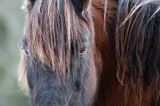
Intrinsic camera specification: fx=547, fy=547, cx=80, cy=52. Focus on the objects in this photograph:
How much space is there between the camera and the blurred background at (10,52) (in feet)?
37.8

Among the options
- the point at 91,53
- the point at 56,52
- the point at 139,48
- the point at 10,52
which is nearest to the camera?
the point at 56,52

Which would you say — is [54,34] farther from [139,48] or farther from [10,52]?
[10,52]

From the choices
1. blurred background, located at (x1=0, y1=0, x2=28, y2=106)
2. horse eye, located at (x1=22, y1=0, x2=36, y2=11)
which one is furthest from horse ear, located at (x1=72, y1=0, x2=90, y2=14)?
blurred background, located at (x1=0, y1=0, x2=28, y2=106)

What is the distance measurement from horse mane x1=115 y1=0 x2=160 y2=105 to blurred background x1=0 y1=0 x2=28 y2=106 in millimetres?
6926

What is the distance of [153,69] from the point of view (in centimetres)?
422

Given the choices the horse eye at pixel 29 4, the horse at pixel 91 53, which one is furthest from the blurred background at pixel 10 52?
the horse eye at pixel 29 4

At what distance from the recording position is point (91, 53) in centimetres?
408

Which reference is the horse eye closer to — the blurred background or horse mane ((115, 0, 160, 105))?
horse mane ((115, 0, 160, 105))

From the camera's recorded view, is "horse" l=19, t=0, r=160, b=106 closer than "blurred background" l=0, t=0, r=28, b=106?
Yes

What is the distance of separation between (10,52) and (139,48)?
780 cm

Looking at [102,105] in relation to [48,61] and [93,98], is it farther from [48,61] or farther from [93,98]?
[48,61]

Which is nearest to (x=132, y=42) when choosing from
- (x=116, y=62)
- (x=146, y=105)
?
(x=116, y=62)

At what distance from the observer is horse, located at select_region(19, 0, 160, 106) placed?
3.78 meters

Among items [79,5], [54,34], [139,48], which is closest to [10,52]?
[139,48]
